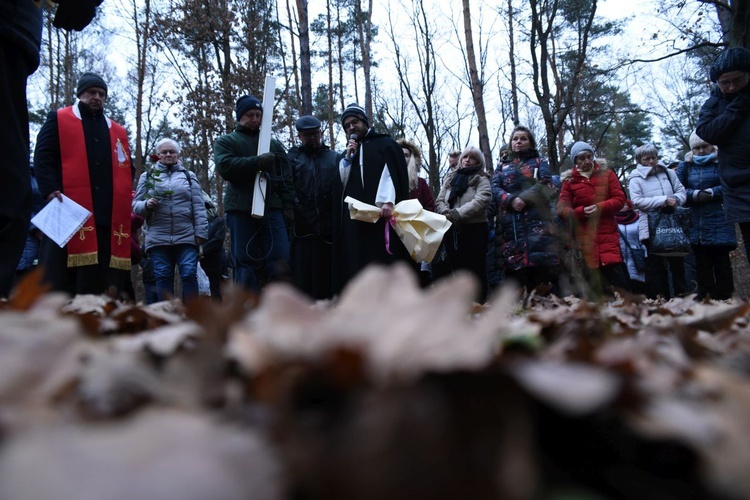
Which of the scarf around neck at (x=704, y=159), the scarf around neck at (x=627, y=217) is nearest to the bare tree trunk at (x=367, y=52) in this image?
the scarf around neck at (x=627, y=217)

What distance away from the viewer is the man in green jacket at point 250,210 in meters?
4.71

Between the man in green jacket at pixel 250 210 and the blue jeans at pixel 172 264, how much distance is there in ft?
3.47

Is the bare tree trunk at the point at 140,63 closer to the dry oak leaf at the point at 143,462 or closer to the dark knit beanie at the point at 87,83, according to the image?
the dark knit beanie at the point at 87,83

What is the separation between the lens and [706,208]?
17.8 feet

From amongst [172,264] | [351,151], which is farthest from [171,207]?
[351,151]

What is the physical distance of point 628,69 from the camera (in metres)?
10.7

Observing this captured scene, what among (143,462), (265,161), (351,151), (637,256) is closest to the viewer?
(143,462)

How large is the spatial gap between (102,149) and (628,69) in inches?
379

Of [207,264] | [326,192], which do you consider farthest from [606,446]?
[207,264]

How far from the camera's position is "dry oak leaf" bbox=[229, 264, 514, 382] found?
0.38 m

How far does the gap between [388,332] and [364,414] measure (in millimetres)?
81

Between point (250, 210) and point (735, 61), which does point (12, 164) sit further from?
point (735, 61)

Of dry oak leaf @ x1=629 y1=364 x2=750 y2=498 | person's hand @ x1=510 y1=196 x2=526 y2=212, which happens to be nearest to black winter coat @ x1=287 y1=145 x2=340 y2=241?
person's hand @ x1=510 y1=196 x2=526 y2=212

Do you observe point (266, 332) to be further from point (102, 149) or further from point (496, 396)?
point (102, 149)
